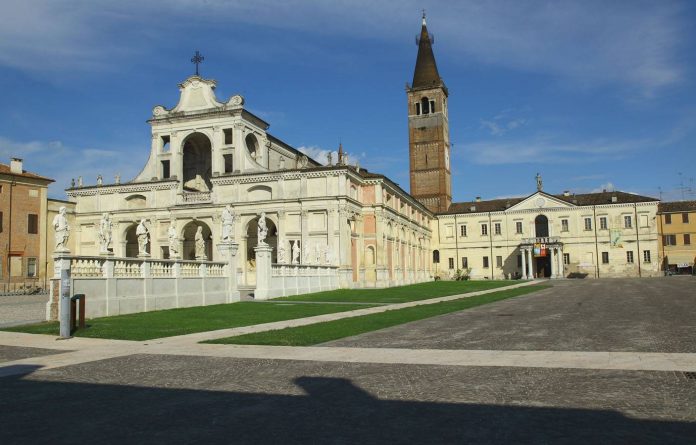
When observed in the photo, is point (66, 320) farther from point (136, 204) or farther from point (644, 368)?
point (136, 204)

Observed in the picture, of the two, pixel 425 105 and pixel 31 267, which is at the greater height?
pixel 425 105

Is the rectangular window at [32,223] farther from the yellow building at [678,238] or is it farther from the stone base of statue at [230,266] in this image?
the yellow building at [678,238]

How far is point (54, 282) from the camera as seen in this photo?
61.1 feet

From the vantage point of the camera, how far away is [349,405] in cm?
646

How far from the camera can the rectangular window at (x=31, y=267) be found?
161 ft

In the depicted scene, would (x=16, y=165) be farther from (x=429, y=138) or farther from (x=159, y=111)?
(x=429, y=138)

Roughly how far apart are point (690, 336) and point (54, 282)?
1731 cm

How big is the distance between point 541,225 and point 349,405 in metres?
78.2

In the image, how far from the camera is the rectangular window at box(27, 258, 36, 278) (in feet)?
161

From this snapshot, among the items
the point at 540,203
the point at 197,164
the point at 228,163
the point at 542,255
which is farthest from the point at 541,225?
the point at 197,164

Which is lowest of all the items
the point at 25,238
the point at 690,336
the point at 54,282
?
the point at 690,336

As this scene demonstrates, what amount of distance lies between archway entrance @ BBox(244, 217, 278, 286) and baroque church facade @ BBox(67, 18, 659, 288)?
0.37 ft

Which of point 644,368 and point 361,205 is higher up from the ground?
point 361,205

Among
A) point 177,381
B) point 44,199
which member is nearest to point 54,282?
point 177,381
